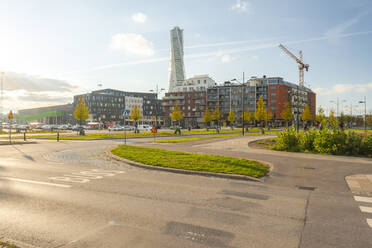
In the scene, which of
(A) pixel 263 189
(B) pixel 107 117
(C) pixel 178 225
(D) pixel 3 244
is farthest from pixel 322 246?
(B) pixel 107 117

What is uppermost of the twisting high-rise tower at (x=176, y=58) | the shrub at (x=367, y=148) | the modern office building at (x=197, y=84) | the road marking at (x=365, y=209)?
the twisting high-rise tower at (x=176, y=58)

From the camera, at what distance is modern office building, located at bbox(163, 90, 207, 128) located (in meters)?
108

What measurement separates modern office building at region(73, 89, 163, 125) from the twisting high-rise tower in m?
18.7

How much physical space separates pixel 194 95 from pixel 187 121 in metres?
12.1

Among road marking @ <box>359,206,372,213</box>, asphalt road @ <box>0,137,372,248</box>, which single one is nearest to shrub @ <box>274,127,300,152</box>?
asphalt road @ <box>0,137,372,248</box>

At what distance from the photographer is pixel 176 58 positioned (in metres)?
155

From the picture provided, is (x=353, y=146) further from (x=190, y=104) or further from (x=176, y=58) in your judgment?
(x=176, y=58)

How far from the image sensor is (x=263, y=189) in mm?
7832

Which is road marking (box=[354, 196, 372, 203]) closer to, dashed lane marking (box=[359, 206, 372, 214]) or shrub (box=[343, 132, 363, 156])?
dashed lane marking (box=[359, 206, 372, 214])

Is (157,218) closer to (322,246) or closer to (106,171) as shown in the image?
(322,246)

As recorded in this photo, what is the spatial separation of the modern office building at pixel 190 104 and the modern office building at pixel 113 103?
48.4ft

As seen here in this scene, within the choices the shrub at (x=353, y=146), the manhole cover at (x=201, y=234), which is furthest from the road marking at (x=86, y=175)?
the shrub at (x=353, y=146)

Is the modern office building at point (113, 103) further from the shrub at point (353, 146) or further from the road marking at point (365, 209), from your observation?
the road marking at point (365, 209)

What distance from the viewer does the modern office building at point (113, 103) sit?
121188 mm
